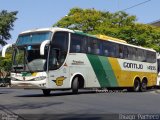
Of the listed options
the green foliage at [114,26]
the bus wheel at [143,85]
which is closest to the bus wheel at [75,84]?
the bus wheel at [143,85]

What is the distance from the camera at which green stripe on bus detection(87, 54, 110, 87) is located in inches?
995

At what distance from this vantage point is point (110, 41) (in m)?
27.6

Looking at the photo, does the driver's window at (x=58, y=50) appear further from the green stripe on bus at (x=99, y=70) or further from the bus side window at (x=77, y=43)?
the green stripe on bus at (x=99, y=70)

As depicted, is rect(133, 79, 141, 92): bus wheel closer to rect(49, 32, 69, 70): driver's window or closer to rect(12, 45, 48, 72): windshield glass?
rect(49, 32, 69, 70): driver's window

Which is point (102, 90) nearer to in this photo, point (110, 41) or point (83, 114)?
point (110, 41)

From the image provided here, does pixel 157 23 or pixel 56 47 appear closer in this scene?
pixel 56 47

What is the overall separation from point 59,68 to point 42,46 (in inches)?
87.9

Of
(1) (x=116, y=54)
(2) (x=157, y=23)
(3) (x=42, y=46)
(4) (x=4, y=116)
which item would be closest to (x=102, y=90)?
(1) (x=116, y=54)

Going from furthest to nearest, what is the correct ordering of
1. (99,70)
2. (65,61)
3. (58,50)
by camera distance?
1. (99,70)
2. (65,61)
3. (58,50)

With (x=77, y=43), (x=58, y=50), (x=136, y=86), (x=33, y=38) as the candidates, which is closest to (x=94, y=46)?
(x=77, y=43)

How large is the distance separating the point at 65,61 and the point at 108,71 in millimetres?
5053

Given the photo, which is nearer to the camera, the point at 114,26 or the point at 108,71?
the point at 108,71

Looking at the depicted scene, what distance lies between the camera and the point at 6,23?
62.1 metres

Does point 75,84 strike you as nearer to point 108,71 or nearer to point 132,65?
point 108,71
